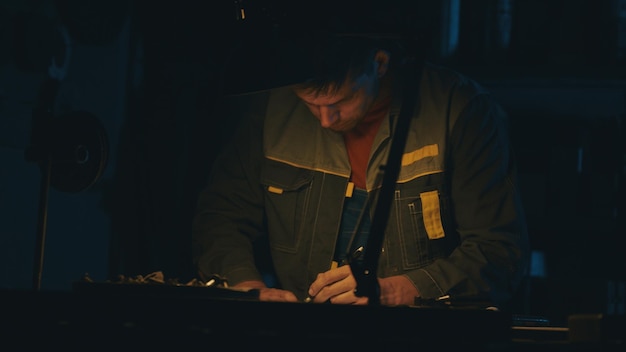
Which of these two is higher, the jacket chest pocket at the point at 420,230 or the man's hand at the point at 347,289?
the jacket chest pocket at the point at 420,230

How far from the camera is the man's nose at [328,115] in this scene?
7.88 ft

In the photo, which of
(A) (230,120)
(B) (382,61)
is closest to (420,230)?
(B) (382,61)

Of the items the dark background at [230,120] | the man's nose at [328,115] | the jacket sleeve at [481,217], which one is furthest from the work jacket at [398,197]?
the dark background at [230,120]

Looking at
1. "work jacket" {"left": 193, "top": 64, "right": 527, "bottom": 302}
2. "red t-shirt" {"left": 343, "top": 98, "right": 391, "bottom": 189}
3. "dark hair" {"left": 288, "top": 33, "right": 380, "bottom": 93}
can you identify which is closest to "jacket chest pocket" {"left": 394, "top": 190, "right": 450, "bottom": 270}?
"work jacket" {"left": 193, "top": 64, "right": 527, "bottom": 302}

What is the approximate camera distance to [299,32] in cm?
187

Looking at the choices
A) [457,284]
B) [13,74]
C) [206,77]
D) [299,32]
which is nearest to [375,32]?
[299,32]

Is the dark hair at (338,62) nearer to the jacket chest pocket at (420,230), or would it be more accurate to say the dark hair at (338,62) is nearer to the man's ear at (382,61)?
the man's ear at (382,61)

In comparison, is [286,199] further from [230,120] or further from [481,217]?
[230,120]

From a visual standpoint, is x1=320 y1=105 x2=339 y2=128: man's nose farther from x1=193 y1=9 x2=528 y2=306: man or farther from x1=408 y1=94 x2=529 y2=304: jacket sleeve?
x1=408 y1=94 x2=529 y2=304: jacket sleeve

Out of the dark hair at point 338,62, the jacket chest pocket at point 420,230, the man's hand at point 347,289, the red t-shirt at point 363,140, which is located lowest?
the man's hand at point 347,289

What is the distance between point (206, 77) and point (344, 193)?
107 centimetres

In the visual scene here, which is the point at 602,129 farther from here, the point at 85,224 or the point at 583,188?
the point at 85,224

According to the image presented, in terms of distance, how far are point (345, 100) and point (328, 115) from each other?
0.18ft

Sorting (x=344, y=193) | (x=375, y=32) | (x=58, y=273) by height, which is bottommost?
(x=58, y=273)
